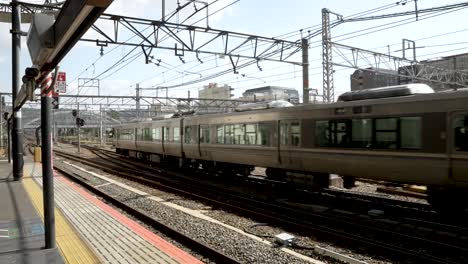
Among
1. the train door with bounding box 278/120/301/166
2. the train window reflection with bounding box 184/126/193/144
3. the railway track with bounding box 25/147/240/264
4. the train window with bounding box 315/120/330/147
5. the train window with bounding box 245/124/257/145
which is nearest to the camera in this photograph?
the railway track with bounding box 25/147/240/264

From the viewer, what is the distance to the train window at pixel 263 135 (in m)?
14.8

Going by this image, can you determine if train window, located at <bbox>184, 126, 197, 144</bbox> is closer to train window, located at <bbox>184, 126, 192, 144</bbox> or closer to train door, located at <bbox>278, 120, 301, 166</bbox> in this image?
train window, located at <bbox>184, 126, 192, 144</bbox>

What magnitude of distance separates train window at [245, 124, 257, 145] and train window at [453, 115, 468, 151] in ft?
24.7

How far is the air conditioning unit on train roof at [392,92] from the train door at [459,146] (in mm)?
1438

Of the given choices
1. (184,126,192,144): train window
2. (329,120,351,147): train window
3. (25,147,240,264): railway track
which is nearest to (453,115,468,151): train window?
(329,120,351,147): train window

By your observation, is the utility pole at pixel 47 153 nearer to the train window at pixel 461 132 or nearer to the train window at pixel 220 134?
the train window at pixel 461 132

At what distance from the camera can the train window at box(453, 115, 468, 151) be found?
8.86 m

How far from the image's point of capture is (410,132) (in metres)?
9.94

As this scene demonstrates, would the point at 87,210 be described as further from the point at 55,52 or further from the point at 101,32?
the point at 101,32

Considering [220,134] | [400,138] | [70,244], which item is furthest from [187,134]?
[70,244]

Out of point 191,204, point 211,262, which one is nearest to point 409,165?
point 211,262

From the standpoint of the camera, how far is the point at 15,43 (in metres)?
16.9

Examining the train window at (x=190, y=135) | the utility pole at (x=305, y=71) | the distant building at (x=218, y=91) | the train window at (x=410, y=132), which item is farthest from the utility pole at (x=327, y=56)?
the distant building at (x=218, y=91)

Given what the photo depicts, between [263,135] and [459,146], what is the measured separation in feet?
23.2
